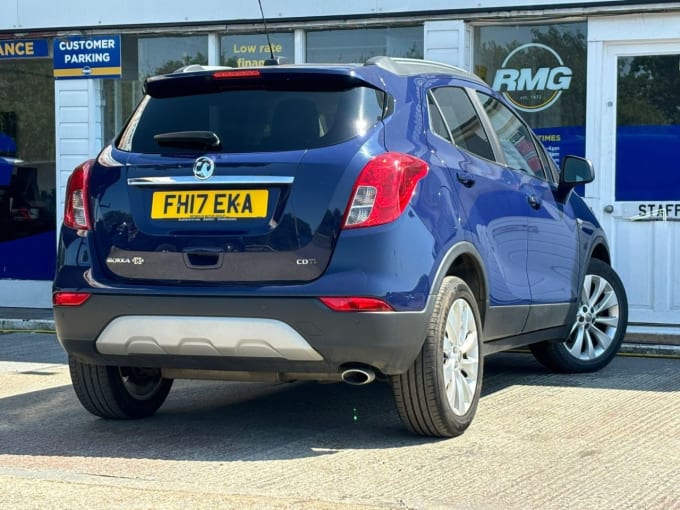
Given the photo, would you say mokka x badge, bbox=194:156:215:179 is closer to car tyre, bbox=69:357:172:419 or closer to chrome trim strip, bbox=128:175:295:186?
chrome trim strip, bbox=128:175:295:186

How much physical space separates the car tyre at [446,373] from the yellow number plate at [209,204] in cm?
91

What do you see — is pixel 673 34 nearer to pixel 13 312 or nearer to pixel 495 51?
pixel 495 51

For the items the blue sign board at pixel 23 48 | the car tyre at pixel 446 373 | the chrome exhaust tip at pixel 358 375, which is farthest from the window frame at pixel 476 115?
the blue sign board at pixel 23 48

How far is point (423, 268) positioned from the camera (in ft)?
15.9

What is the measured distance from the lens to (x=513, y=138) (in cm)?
648

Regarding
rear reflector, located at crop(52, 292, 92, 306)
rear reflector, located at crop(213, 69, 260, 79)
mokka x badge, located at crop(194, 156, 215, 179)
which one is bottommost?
rear reflector, located at crop(52, 292, 92, 306)

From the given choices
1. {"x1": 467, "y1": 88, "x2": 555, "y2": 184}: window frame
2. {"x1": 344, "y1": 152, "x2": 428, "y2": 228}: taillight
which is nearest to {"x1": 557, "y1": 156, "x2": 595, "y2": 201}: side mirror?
{"x1": 467, "y1": 88, "x2": 555, "y2": 184}: window frame

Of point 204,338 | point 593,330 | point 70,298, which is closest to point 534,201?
point 593,330

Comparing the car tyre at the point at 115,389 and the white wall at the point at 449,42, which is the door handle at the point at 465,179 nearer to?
the car tyre at the point at 115,389

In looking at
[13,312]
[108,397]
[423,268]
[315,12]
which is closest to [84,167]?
[108,397]

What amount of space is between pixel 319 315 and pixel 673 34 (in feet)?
19.5

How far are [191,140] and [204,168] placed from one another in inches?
7.7

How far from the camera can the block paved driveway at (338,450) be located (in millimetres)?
4148

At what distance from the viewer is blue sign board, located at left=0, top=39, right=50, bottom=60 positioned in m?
11.5
